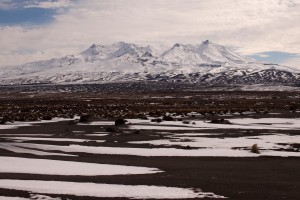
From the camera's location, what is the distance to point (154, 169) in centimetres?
1597

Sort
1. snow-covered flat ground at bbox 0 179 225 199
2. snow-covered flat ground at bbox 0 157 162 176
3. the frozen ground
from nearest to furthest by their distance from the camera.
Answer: snow-covered flat ground at bbox 0 179 225 199
the frozen ground
snow-covered flat ground at bbox 0 157 162 176

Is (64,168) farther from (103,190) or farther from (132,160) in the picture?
(103,190)

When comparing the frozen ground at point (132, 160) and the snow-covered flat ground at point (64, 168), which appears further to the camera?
the snow-covered flat ground at point (64, 168)

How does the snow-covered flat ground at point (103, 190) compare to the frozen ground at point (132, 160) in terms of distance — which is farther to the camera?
the frozen ground at point (132, 160)

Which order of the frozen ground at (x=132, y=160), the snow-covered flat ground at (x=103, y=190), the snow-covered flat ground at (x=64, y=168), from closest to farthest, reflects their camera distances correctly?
the snow-covered flat ground at (x=103, y=190) → the frozen ground at (x=132, y=160) → the snow-covered flat ground at (x=64, y=168)

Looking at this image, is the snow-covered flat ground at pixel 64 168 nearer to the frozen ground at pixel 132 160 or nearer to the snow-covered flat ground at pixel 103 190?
the frozen ground at pixel 132 160

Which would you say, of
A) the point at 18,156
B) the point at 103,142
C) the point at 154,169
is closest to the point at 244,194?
the point at 154,169

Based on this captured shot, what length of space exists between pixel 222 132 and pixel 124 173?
50.2ft

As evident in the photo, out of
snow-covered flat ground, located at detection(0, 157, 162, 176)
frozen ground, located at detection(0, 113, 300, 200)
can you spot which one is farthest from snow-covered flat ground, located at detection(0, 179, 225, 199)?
snow-covered flat ground, located at detection(0, 157, 162, 176)

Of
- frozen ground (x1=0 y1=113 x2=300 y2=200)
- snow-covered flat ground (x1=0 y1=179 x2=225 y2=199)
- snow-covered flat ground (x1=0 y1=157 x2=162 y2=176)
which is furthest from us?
snow-covered flat ground (x1=0 y1=157 x2=162 y2=176)

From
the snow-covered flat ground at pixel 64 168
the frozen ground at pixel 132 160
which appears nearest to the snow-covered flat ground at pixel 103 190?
the frozen ground at pixel 132 160

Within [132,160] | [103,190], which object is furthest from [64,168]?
[103,190]

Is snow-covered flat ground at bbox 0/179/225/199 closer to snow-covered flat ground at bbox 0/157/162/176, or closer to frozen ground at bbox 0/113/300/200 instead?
frozen ground at bbox 0/113/300/200

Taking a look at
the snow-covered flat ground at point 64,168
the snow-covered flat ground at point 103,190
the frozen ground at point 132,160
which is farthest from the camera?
the snow-covered flat ground at point 64,168
